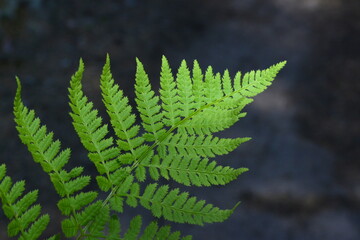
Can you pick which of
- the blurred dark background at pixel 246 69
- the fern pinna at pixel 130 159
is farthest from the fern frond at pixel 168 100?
the blurred dark background at pixel 246 69

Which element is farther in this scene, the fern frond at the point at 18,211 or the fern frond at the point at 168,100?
the fern frond at the point at 168,100

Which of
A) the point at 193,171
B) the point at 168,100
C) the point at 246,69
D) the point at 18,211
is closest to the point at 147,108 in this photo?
the point at 168,100

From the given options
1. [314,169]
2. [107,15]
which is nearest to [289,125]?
[314,169]

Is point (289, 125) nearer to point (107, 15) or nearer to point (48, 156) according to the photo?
point (107, 15)

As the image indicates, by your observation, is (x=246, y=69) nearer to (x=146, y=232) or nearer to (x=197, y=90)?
(x=197, y=90)

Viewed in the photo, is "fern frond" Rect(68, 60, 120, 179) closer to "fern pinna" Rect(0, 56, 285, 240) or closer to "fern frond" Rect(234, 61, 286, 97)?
"fern pinna" Rect(0, 56, 285, 240)

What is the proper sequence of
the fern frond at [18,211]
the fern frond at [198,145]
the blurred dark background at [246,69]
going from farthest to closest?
the blurred dark background at [246,69] < the fern frond at [198,145] < the fern frond at [18,211]

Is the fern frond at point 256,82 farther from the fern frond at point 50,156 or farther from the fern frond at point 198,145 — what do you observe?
the fern frond at point 50,156

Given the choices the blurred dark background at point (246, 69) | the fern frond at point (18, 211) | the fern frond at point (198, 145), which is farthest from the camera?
the blurred dark background at point (246, 69)
